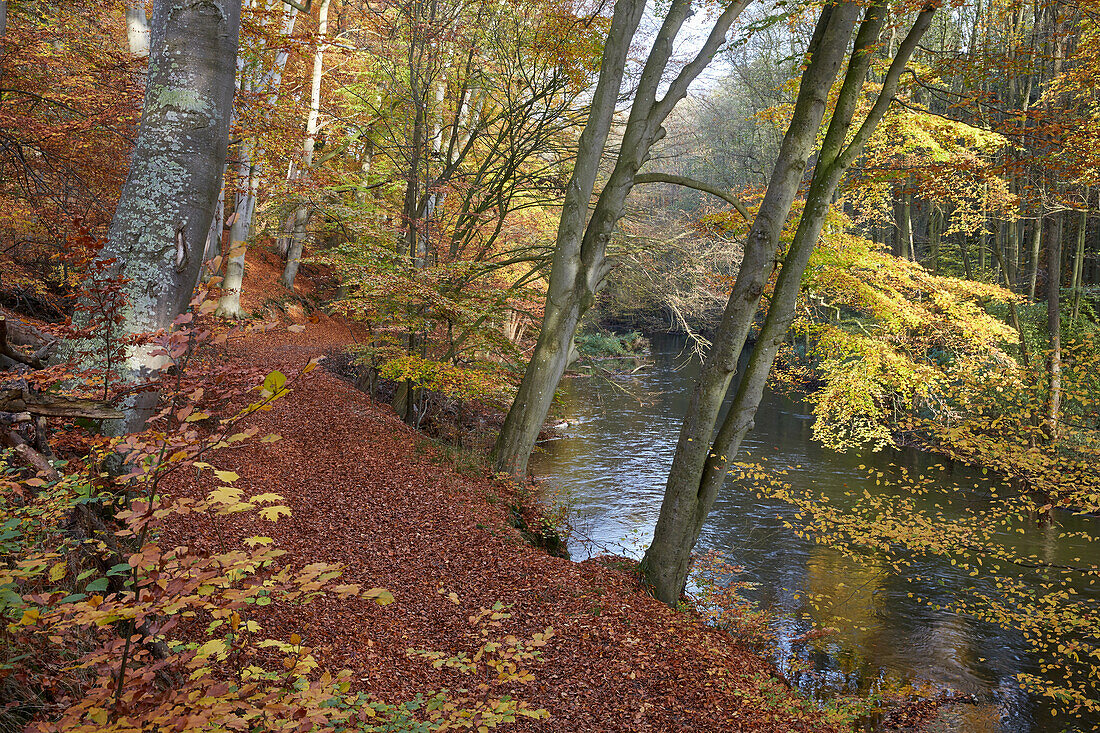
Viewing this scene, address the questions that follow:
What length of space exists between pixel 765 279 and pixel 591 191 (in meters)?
2.86

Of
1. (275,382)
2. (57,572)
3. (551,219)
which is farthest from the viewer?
(551,219)

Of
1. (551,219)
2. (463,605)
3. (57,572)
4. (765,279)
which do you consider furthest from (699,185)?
(551,219)

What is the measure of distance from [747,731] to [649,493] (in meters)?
7.34

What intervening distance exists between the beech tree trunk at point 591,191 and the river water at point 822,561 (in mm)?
2306

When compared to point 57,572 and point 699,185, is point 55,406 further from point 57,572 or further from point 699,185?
point 699,185

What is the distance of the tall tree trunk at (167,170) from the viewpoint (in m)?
2.78

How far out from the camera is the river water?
702 cm

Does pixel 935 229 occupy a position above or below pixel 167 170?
above

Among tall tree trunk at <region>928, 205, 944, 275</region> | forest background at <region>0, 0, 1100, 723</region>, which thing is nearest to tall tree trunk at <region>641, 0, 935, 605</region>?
forest background at <region>0, 0, 1100, 723</region>

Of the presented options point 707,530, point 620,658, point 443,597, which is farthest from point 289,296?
point 620,658

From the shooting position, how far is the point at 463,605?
17.7 feet

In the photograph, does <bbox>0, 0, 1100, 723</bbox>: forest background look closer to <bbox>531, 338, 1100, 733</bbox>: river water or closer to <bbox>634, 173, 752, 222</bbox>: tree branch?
<bbox>634, 173, 752, 222</bbox>: tree branch

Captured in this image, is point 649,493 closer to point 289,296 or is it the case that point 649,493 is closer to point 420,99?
point 420,99

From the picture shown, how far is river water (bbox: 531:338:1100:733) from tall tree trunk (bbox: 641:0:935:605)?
2.22 m
